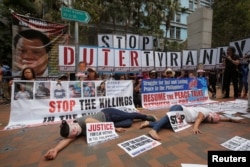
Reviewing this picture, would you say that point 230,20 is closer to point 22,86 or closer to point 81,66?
point 81,66

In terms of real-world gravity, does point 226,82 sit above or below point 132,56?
below

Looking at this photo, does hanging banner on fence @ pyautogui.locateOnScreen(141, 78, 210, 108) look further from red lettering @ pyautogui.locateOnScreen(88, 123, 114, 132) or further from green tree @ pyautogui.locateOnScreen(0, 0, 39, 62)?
green tree @ pyautogui.locateOnScreen(0, 0, 39, 62)

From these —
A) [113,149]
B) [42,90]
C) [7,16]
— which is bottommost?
[113,149]

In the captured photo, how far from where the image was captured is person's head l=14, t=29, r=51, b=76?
865cm

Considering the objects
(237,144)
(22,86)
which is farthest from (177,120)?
(22,86)

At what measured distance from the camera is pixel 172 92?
7363 millimetres

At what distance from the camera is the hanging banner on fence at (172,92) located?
22.7 feet

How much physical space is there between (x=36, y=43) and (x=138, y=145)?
25.0 ft

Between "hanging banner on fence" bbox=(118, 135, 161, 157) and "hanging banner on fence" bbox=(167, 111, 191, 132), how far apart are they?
736 mm

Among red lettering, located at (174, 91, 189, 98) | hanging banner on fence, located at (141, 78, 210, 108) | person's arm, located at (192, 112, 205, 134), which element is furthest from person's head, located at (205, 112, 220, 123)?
red lettering, located at (174, 91, 189, 98)

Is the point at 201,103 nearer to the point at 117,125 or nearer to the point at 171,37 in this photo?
the point at 117,125

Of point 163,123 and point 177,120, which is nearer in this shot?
point 163,123

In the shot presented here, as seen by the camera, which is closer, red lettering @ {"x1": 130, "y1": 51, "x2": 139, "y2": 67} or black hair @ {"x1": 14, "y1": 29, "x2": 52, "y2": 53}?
red lettering @ {"x1": 130, "y1": 51, "x2": 139, "y2": 67}

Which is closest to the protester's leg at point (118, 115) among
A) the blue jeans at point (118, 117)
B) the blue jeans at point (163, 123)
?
the blue jeans at point (118, 117)
